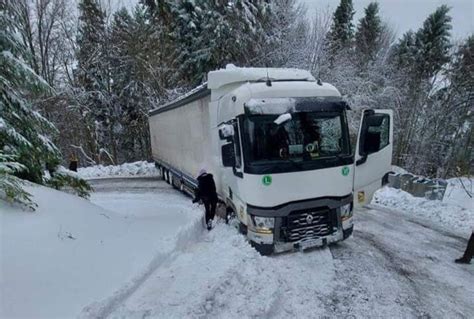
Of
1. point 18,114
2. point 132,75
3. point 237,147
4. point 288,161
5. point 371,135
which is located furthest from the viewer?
point 132,75

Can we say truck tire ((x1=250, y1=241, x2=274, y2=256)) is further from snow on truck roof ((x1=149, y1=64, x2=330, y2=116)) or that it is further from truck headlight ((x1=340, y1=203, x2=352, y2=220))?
snow on truck roof ((x1=149, y1=64, x2=330, y2=116))

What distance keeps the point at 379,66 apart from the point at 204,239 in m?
22.4

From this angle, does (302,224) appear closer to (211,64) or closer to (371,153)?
(371,153)

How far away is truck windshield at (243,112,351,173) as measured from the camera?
6.33 m

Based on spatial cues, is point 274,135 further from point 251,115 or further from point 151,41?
point 151,41

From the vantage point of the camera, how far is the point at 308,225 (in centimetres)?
654

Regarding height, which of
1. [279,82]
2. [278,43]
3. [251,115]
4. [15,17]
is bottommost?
[251,115]

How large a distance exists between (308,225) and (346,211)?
959 millimetres

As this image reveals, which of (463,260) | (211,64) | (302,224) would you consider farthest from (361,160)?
(211,64)

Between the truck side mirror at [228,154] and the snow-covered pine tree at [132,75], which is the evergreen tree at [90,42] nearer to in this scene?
the snow-covered pine tree at [132,75]

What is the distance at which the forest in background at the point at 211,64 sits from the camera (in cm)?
1978

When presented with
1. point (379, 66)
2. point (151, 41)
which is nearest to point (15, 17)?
point (151, 41)

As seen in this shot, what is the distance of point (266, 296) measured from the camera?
16.0ft

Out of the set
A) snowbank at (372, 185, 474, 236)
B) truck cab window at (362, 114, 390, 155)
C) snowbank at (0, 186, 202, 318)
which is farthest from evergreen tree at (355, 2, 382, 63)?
snowbank at (0, 186, 202, 318)
